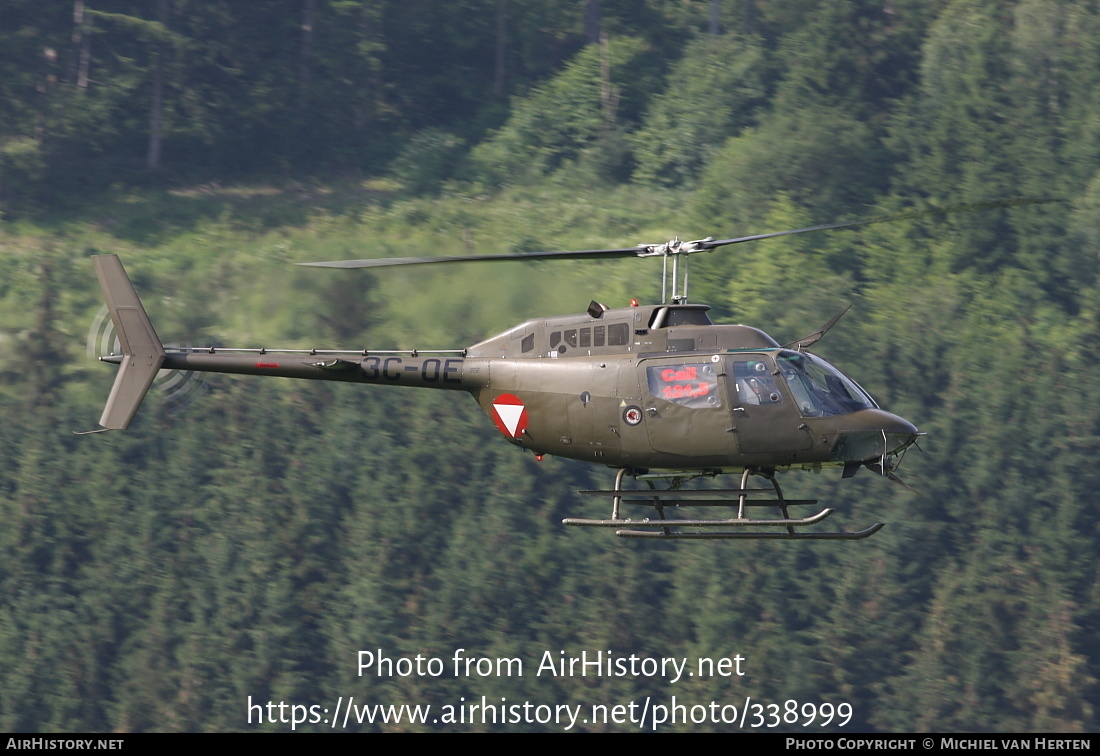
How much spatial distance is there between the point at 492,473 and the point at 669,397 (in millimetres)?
32549

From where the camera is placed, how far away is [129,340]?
2155 centimetres

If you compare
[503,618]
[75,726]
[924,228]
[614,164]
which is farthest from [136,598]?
[924,228]

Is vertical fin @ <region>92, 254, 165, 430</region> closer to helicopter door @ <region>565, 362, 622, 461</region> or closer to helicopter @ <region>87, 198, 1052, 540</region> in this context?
helicopter @ <region>87, 198, 1052, 540</region>

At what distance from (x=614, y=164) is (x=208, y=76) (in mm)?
17785

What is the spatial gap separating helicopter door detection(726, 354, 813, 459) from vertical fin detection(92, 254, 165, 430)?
7.98 metres

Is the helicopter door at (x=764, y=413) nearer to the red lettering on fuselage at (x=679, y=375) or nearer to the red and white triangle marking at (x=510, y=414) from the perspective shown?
the red lettering on fuselage at (x=679, y=375)

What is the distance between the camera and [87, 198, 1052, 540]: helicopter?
718 inches

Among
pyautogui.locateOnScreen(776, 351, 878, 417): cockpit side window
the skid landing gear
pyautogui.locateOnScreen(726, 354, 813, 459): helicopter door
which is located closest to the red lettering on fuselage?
pyautogui.locateOnScreen(726, 354, 813, 459): helicopter door

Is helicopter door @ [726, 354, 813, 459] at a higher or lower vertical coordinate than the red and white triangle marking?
higher

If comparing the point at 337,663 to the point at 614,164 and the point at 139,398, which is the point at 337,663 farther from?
the point at 139,398

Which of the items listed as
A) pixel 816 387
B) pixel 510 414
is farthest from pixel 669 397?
pixel 510 414

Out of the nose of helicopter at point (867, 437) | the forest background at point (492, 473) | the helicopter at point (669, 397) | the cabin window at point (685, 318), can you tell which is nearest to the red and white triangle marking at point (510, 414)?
the helicopter at point (669, 397)

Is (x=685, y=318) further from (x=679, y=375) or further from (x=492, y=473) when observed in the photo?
(x=492, y=473)

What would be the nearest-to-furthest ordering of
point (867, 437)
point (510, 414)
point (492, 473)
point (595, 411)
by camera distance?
point (867, 437) → point (595, 411) → point (510, 414) → point (492, 473)
